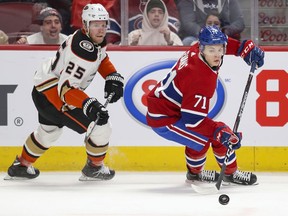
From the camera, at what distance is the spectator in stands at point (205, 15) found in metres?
6.47

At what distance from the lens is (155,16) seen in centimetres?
650

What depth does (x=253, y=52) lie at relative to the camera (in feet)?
18.2

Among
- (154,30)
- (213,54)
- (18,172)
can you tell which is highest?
(213,54)

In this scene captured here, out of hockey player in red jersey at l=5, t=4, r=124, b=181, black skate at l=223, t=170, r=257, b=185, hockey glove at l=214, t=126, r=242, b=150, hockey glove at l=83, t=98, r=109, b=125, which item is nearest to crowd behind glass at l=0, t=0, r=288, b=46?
hockey player in red jersey at l=5, t=4, r=124, b=181

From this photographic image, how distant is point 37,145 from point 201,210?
1.58 m

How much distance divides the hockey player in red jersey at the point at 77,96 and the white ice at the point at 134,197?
0.15 metres

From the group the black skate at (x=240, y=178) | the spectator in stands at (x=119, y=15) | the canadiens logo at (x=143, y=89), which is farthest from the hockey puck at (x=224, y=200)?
the spectator in stands at (x=119, y=15)

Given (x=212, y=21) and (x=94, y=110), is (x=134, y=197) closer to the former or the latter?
(x=94, y=110)

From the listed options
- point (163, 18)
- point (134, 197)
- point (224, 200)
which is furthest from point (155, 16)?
point (224, 200)

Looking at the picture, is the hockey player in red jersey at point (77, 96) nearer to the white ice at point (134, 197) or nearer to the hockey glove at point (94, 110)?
the hockey glove at point (94, 110)

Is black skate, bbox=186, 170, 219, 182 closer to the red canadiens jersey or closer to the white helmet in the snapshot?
the red canadiens jersey

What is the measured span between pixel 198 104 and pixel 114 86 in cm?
71

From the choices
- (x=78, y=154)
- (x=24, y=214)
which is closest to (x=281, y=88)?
(x=78, y=154)

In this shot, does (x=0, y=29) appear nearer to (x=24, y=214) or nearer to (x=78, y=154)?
(x=78, y=154)
